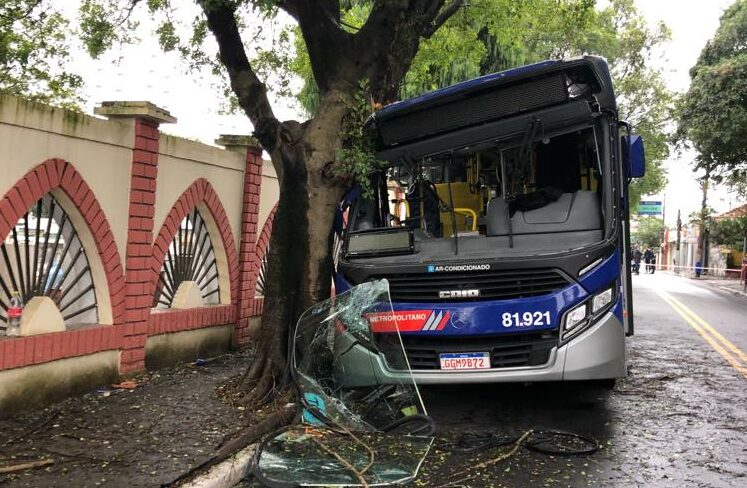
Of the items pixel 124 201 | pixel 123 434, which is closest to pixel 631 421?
pixel 123 434

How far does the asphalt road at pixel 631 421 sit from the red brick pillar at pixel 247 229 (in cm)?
307

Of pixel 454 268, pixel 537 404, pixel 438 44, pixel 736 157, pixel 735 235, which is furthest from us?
pixel 735 235

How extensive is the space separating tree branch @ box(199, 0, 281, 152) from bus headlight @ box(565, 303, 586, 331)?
3.16 meters

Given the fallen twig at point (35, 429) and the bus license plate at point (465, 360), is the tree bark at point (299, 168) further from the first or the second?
the fallen twig at point (35, 429)

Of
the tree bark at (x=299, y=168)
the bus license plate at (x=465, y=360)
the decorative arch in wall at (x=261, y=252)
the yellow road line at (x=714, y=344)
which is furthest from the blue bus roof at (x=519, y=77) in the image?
the yellow road line at (x=714, y=344)

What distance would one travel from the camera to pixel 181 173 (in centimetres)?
736

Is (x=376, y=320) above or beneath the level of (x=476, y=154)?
beneath

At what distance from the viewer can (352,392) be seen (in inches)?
205

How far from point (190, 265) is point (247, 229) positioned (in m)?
1.02

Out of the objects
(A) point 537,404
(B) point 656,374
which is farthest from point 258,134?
(B) point 656,374

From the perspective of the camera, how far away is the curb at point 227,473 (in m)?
3.90

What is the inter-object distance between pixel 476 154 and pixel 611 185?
141 centimetres

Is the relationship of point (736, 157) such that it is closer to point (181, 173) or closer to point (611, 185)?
point (611, 185)

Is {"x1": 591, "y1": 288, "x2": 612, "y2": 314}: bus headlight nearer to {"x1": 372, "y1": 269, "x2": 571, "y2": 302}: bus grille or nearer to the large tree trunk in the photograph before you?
{"x1": 372, "y1": 269, "x2": 571, "y2": 302}: bus grille
